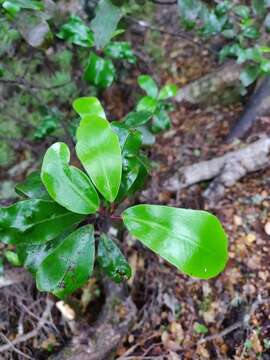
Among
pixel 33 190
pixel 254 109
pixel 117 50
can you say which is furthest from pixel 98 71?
pixel 254 109

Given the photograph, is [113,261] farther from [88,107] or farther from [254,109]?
[254,109]

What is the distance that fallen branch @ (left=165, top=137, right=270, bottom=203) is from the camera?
1713 millimetres

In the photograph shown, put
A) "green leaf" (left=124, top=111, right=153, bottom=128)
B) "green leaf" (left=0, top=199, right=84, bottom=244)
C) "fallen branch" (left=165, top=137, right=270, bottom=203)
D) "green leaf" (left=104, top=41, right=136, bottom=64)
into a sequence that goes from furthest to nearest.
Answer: "fallen branch" (left=165, top=137, right=270, bottom=203) < "green leaf" (left=104, top=41, right=136, bottom=64) < "green leaf" (left=124, top=111, right=153, bottom=128) < "green leaf" (left=0, top=199, right=84, bottom=244)

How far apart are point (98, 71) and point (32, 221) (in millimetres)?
725

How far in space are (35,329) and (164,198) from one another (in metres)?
0.85

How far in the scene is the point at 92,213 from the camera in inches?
34.2

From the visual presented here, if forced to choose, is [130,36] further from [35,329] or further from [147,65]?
[35,329]

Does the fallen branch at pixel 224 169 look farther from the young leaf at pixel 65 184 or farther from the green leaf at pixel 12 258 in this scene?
the young leaf at pixel 65 184

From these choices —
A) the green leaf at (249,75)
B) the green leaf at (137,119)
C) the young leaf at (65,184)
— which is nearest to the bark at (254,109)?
the green leaf at (249,75)

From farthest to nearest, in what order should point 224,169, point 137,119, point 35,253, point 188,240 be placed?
point 224,169
point 137,119
point 35,253
point 188,240

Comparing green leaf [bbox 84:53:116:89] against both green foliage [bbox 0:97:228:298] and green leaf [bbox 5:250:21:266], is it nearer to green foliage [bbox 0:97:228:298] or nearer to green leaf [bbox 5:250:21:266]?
green foliage [bbox 0:97:228:298]

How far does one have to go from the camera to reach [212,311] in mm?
1397

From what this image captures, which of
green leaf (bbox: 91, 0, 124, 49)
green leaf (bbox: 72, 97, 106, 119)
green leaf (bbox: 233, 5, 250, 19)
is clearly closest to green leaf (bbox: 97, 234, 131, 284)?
green leaf (bbox: 72, 97, 106, 119)

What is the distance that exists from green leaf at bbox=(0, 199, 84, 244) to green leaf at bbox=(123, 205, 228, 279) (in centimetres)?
22
